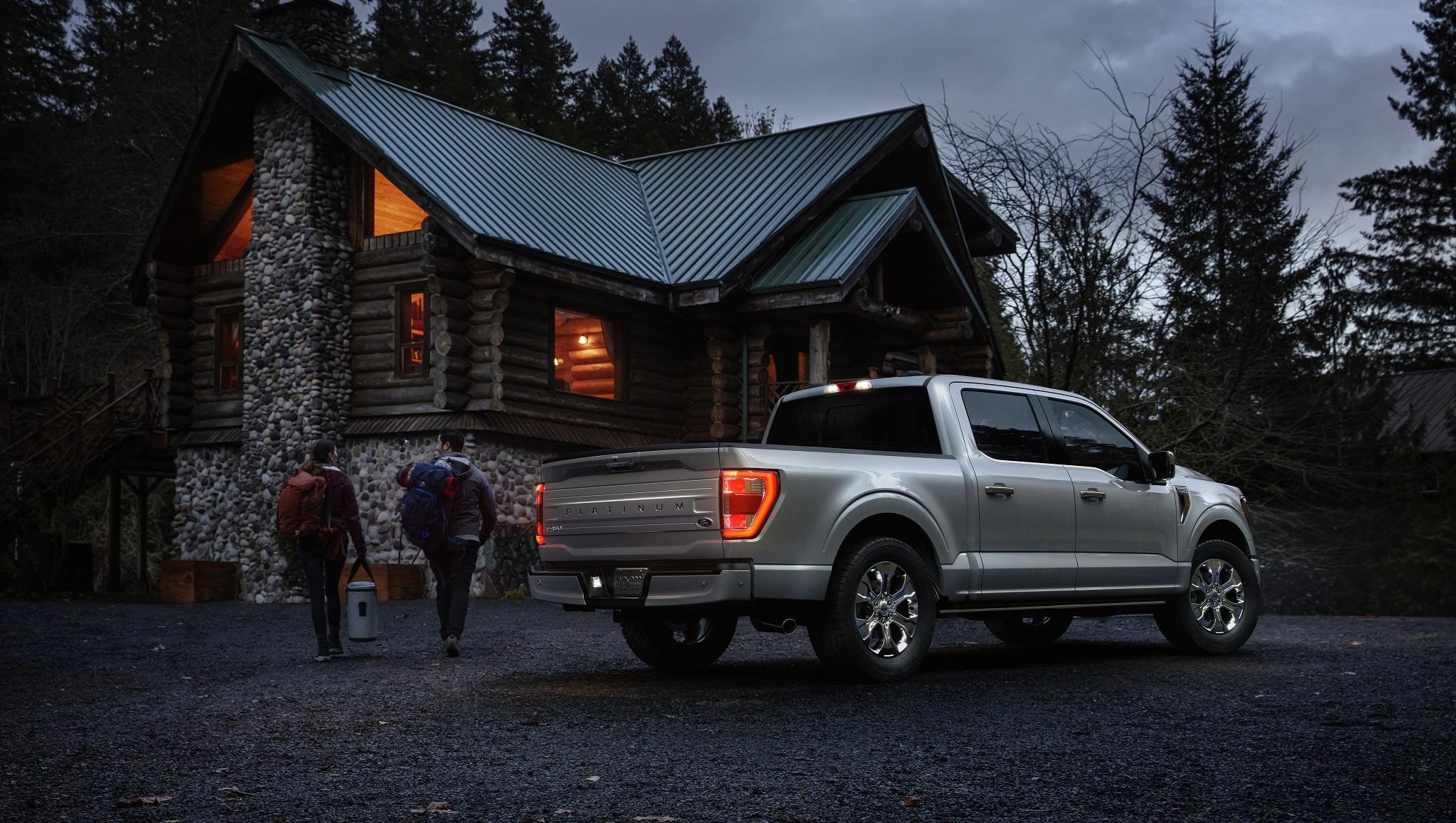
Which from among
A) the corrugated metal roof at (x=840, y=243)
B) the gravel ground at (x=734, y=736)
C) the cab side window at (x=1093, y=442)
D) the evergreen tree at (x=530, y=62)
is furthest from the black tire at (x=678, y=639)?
the evergreen tree at (x=530, y=62)

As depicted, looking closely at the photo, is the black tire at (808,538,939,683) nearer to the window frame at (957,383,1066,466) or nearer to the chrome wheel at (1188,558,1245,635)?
the window frame at (957,383,1066,466)

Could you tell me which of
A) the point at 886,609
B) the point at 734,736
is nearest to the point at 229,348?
the point at 886,609

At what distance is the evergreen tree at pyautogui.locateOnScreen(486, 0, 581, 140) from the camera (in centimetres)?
4991

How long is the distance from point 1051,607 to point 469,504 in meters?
4.95

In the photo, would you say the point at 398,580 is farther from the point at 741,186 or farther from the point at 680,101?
the point at 680,101

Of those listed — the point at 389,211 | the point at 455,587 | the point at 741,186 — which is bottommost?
the point at 455,587

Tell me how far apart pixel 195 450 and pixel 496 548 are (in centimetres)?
725

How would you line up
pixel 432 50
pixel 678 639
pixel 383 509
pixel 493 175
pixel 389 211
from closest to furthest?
pixel 678 639 < pixel 383 509 < pixel 493 175 < pixel 389 211 < pixel 432 50

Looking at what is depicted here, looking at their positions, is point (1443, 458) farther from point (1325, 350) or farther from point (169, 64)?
point (169, 64)

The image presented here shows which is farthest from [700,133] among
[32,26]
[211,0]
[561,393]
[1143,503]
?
[1143,503]

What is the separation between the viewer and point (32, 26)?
4200 centimetres

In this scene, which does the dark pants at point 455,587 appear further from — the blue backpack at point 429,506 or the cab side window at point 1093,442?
the cab side window at point 1093,442

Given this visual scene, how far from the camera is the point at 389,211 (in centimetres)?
2264

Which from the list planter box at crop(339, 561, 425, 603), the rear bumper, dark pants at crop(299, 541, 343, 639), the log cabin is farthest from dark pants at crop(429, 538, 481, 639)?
the log cabin
